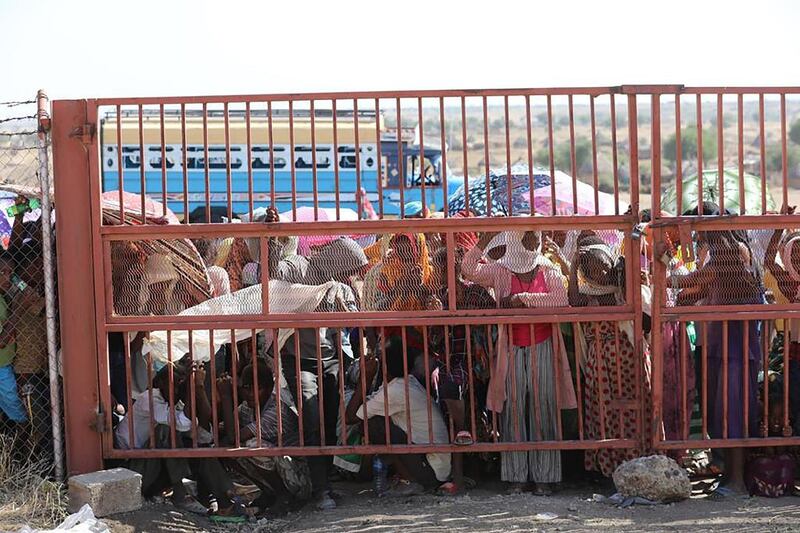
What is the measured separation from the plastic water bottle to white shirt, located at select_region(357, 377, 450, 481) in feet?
1.04

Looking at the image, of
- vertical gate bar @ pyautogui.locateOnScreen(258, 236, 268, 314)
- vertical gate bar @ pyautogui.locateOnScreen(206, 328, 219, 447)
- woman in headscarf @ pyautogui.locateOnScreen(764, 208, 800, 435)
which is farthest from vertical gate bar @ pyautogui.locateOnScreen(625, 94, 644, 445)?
vertical gate bar @ pyautogui.locateOnScreen(206, 328, 219, 447)

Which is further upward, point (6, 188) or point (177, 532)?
point (6, 188)

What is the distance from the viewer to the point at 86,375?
6.32m

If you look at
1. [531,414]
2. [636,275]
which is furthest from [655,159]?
[531,414]

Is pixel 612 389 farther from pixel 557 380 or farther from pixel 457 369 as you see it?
pixel 457 369

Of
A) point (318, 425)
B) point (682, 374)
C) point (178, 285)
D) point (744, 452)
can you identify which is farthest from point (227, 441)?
point (744, 452)

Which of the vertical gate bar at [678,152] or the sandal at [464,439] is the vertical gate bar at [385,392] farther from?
A: the vertical gate bar at [678,152]

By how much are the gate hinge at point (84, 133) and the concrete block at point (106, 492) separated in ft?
6.17

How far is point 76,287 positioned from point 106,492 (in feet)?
3.89

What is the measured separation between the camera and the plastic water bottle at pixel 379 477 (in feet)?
21.7

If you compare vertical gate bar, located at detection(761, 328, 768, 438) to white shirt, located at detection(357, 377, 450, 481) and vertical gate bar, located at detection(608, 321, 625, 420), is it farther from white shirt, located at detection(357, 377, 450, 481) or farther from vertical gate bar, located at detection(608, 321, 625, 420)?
white shirt, located at detection(357, 377, 450, 481)

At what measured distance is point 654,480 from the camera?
6105mm

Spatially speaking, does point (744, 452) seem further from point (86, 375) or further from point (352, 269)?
point (86, 375)

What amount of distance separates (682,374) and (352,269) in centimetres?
200
